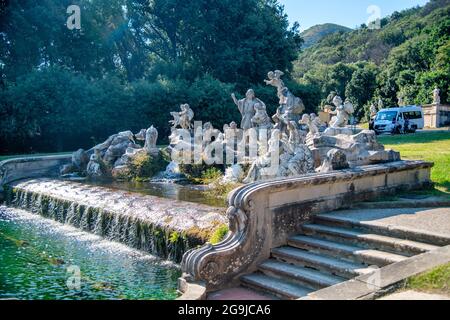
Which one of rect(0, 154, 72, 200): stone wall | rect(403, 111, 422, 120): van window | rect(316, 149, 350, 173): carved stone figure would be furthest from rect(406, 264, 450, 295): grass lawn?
rect(403, 111, 422, 120): van window

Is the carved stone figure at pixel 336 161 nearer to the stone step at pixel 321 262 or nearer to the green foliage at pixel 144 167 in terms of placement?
the stone step at pixel 321 262

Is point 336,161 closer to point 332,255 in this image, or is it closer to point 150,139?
point 332,255

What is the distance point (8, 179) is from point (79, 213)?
6.95 m

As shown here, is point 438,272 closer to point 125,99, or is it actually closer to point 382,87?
point 125,99

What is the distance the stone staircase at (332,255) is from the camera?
216 inches

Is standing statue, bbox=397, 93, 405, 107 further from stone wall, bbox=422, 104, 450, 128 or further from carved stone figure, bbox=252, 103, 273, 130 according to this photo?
carved stone figure, bbox=252, 103, 273, 130

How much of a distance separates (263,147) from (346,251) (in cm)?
782

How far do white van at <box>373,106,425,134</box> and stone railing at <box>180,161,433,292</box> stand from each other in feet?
72.6

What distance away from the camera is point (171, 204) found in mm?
9875

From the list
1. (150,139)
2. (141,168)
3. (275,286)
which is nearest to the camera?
(275,286)

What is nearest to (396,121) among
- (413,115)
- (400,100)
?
(413,115)

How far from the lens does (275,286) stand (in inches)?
221

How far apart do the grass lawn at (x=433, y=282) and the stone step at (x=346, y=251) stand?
34.8 inches

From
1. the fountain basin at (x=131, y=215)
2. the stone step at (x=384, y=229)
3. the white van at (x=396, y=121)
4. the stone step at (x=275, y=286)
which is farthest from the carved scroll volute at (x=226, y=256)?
the white van at (x=396, y=121)
